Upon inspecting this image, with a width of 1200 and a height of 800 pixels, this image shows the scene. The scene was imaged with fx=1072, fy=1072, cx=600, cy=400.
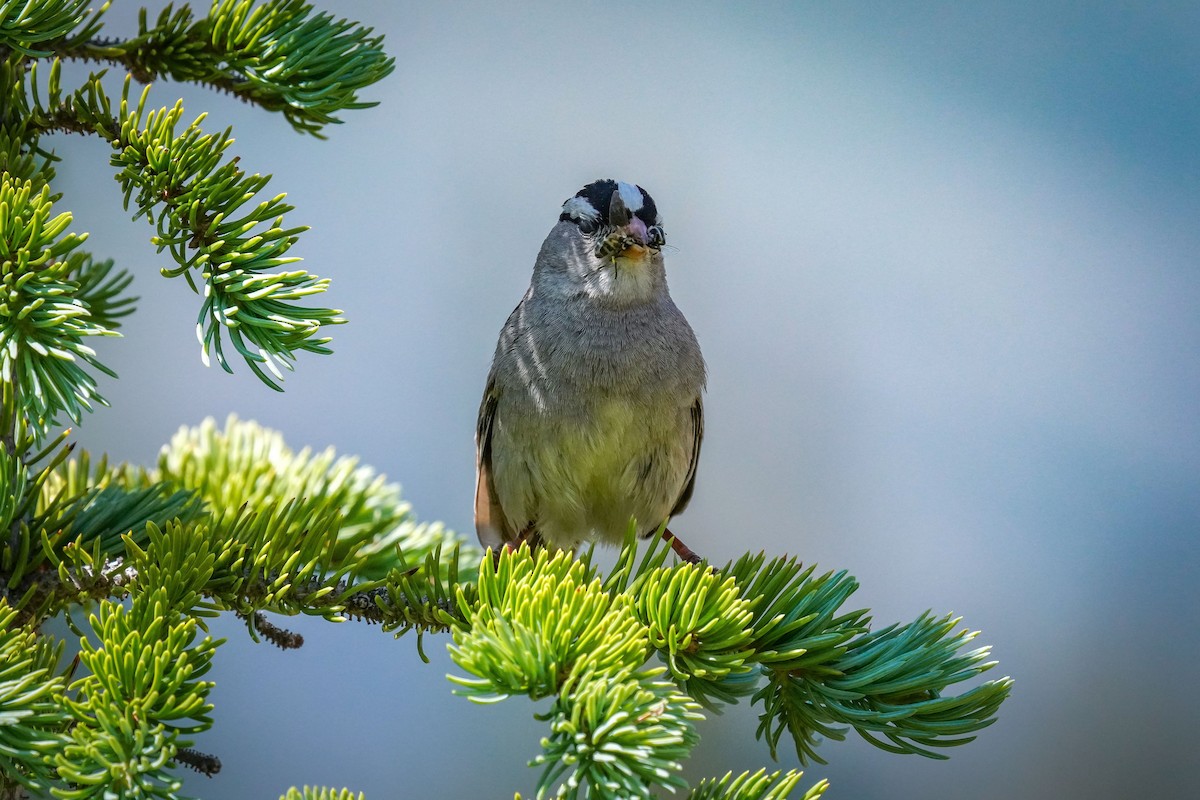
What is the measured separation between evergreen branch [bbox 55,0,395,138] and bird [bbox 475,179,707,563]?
0.72 meters

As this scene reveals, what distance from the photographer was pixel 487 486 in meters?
2.01

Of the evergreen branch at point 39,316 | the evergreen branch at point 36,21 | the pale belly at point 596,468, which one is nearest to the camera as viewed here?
the evergreen branch at point 39,316

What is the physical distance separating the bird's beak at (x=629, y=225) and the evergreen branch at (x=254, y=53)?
69 centimetres

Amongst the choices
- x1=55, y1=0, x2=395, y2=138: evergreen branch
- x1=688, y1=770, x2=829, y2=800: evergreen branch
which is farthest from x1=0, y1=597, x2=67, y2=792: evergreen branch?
x1=55, y1=0, x2=395, y2=138: evergreen branch

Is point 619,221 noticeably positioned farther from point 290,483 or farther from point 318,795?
point 318,795

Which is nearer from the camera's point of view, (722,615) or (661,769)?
(661,769)

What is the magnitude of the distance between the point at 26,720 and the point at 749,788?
55cm

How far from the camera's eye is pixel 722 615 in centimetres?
90

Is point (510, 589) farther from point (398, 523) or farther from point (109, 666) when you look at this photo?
point (398, 523)

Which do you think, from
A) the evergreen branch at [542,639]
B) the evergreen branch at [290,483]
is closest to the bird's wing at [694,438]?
the evergreen branch at [290,483]

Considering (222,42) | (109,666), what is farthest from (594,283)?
(109,666)

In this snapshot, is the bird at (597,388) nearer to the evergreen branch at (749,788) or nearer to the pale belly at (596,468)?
the pale belly at (596,468)

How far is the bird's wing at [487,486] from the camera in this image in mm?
1942

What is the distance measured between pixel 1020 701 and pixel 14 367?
3157 millimetres
